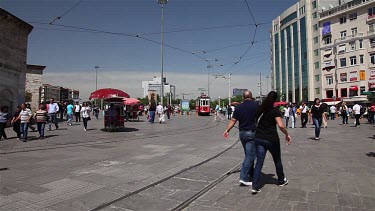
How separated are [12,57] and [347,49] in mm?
59259

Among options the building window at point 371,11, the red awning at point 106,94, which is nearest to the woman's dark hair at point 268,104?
the red awning at point 106,94

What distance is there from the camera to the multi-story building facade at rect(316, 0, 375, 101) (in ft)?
178

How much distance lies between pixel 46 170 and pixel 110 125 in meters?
9.41

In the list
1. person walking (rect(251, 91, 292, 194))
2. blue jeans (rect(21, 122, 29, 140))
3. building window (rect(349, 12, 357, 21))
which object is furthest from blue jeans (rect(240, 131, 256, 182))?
building window (rect(349, 12, 357, 21))

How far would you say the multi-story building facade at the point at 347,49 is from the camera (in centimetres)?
5422

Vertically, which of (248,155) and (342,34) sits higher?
(342,34)

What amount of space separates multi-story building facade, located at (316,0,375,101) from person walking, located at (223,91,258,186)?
175ft

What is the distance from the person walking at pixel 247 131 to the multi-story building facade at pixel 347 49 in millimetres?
53244

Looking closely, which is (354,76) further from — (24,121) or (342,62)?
(24,121)

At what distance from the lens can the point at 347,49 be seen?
191ft

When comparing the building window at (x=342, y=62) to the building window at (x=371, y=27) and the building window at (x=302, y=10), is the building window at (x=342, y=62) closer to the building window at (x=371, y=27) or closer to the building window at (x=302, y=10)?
the building window at (x=371, y=27)

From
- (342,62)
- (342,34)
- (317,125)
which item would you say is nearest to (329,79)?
(342,62)

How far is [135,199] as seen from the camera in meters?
4.75

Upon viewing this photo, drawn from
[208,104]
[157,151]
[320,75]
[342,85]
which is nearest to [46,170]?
[157,151]
